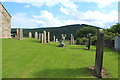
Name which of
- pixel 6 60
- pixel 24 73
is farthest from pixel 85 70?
pixel 6 60

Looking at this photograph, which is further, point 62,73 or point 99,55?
point 99,55

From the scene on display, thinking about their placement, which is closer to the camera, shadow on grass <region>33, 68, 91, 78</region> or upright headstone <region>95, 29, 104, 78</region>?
shadow on grass <region>33, 68, 91, 78</region>

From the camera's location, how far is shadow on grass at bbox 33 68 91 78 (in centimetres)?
1050

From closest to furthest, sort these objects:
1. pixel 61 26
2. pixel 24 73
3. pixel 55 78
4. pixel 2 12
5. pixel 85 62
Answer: pixel 55 78 < pixel 24 73 < pixel 85 62 < pixel 2 12 < pixel 61 26

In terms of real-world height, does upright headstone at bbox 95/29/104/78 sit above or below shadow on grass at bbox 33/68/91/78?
above

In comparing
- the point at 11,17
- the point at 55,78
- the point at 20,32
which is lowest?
the point at 55,78

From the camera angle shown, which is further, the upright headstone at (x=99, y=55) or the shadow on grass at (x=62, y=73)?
the upright headstone at (x=99, y=55)

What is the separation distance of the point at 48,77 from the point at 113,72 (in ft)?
14.7

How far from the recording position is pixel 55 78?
10.1 metres

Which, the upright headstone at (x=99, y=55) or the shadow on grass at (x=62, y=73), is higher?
the upright headstone at (x=99, y=55)

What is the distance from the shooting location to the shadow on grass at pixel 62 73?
10498 mm

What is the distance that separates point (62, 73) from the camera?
431 inches

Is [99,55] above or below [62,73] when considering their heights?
above

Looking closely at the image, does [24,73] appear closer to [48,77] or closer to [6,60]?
[48,77]
